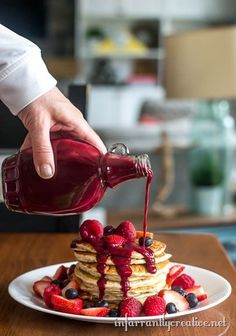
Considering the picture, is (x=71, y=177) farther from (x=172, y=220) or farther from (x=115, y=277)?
A: (x=172, y=220)

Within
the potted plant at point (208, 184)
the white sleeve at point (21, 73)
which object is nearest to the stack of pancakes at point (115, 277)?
the white sleeve at point (21, 73)

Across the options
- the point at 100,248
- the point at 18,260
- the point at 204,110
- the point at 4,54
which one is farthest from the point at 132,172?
the point at 204,110

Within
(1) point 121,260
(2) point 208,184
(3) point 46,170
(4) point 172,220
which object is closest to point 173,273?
(1) point 121,260

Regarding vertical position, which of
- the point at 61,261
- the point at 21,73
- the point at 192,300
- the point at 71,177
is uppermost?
the point at 21,73

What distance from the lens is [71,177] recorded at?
3.26 ft

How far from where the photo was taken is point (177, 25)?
7.06m

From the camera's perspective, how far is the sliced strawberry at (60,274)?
109cm

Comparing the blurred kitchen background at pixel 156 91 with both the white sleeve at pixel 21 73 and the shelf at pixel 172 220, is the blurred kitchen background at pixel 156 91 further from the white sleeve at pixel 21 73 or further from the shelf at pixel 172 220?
the white sleeve at pixel 21 73

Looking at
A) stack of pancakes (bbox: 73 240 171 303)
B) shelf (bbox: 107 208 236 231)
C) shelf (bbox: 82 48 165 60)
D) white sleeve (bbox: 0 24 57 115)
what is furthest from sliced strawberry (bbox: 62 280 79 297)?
shelf (bbox: 82 48 165 60)

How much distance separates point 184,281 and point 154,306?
137 mm

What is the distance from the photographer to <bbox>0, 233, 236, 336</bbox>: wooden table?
91cm

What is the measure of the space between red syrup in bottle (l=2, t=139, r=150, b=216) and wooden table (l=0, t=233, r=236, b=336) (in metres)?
0.16

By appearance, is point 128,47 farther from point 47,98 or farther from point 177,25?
point 47,98

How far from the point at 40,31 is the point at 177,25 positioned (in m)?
1.38
